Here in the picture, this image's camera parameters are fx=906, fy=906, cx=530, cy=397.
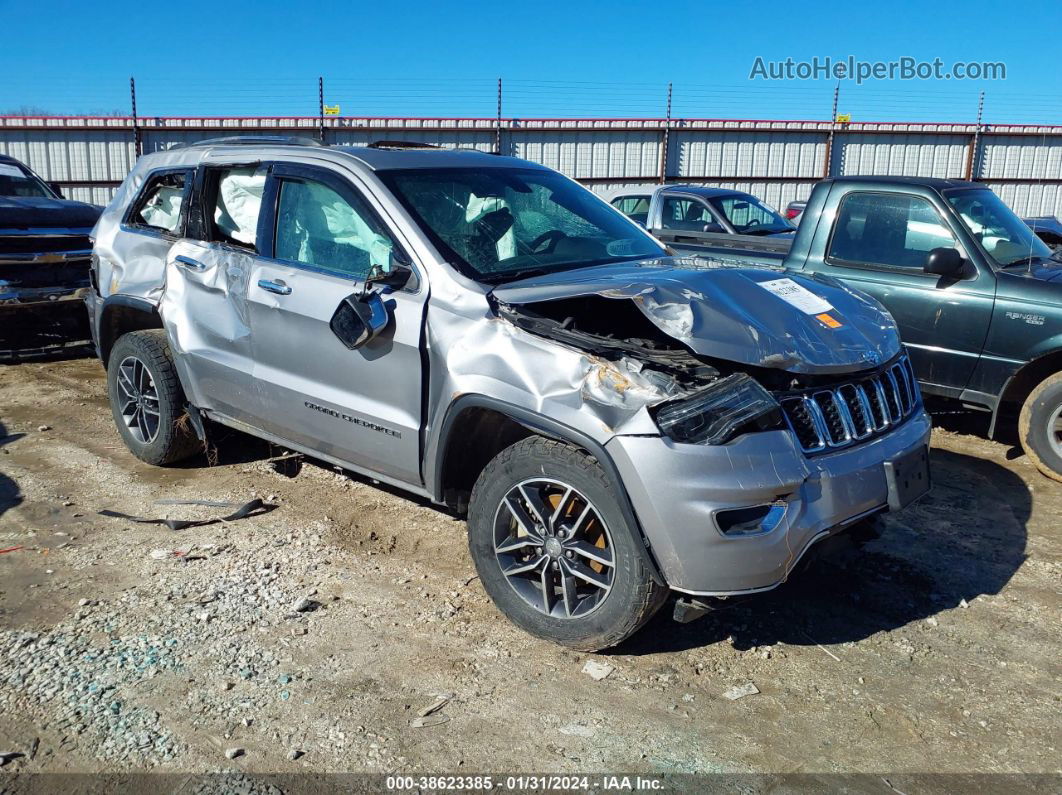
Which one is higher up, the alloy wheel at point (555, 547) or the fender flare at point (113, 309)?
the fender flare at point (113, 309)

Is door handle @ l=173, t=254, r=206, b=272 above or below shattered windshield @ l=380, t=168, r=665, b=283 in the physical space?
below

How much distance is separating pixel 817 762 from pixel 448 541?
2199mm

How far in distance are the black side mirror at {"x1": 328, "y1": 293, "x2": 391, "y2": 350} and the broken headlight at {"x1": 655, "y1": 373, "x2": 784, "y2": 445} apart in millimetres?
1366

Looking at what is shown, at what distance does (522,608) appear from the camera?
3.62 meters

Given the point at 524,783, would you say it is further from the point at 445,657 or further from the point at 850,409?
the point at 850,409

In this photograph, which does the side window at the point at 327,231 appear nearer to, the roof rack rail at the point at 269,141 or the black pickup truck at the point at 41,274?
the roof rack rail at the point at 269,141

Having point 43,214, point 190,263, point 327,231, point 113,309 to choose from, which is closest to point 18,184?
point 43,214

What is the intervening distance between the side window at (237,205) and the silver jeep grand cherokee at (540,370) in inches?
0.6

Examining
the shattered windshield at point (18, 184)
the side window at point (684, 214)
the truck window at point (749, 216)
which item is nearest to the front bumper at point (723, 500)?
the truck window at point (749, 216)

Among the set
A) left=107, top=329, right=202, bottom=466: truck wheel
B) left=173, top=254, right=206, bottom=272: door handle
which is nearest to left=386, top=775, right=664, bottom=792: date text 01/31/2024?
left=173, top=254, right=206, bottom=272: door handle

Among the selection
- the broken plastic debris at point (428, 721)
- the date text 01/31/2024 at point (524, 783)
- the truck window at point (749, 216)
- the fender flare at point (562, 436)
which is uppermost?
the truck window at point (749, 216)

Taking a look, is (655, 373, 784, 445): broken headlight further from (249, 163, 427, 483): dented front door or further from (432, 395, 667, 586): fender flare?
(249, 163, 427, 483): dented front door

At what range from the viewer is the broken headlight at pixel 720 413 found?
10.2 ft

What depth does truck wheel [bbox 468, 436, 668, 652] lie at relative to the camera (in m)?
3.25
